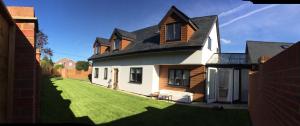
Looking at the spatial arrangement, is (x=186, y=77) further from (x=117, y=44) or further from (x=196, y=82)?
(x=117, y=44)

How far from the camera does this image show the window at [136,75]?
713 inches

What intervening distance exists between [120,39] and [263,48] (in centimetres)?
1381

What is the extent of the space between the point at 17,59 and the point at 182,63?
39.7 ft

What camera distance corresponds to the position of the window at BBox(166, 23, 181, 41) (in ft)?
50.6

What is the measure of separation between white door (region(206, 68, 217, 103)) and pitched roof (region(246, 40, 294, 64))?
14.3 feet

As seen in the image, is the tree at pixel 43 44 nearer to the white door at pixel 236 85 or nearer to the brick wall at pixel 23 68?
the white door at pixel 236 85

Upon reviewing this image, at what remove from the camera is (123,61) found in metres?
20.9

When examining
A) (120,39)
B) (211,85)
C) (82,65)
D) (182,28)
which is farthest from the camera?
(82,65)

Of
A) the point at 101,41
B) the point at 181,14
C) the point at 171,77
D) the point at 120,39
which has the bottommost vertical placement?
the point at 171,77

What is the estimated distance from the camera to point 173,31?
15.7 meters

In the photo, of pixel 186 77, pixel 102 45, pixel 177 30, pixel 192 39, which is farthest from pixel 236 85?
pixel 102 45

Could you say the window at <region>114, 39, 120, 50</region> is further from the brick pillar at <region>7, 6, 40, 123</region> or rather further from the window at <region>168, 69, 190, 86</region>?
the brick pillar at <region>7, 6, 40, 123</region>

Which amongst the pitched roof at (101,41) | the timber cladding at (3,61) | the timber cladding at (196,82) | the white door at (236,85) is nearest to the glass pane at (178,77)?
the timber cladding at (196,82)

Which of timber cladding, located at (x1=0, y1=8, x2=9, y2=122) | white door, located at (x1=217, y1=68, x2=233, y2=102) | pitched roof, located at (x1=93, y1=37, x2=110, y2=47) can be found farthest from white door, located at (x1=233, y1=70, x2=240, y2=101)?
pitched roof, located at (x1=93, y1=37, x2=110, y2=47)
